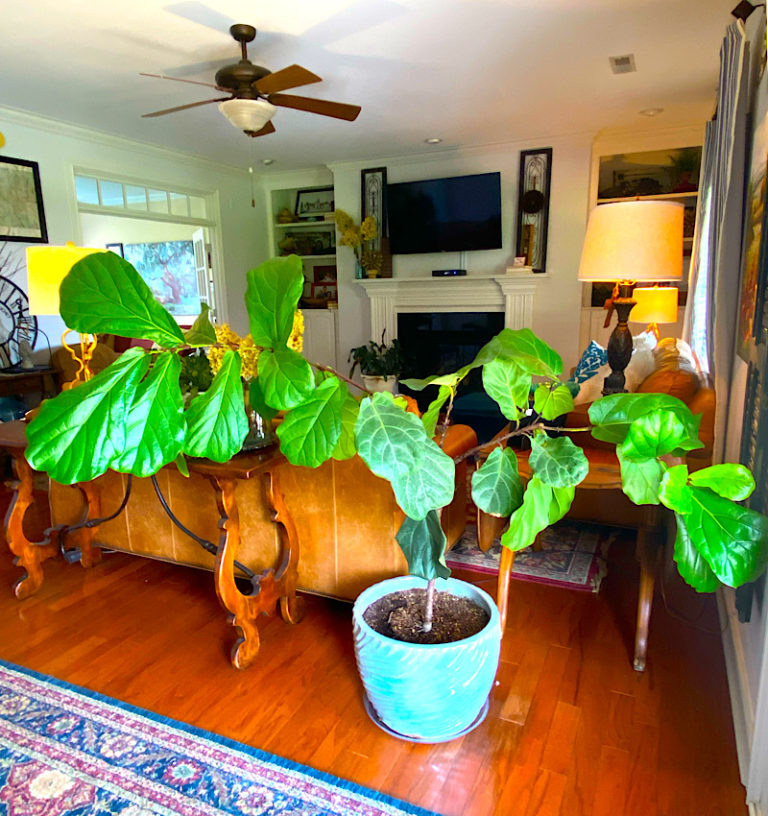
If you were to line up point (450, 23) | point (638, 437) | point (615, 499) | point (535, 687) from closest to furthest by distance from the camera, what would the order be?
point (638, 437), point (535, 687), point (615, 499), point (450, 23)

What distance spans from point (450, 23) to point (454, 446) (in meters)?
2.09

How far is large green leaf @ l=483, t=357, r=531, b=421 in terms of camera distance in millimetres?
1168

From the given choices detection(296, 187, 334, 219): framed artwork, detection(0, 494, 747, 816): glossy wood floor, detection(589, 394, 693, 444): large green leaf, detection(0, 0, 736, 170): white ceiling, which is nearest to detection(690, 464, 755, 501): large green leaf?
detection(589, 394, 693, 444): large green leaf

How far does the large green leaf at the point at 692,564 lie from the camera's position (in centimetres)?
105

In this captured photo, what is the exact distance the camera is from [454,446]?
2.00 meters

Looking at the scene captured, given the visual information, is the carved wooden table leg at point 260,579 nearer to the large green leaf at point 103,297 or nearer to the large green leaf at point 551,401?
the large green leaf at point 103,297

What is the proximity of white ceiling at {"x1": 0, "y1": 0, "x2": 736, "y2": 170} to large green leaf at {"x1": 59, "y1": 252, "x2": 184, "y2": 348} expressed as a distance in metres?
2.21

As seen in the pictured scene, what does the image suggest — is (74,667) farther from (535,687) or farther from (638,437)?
(638,437)

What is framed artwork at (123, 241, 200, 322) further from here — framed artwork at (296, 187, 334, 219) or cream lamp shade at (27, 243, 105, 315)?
cream lamp shade at (27, 243, 105, 315)

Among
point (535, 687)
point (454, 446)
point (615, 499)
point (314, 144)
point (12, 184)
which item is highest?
point (314, 144)

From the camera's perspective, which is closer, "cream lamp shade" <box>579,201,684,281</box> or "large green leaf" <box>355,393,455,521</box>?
"large green leaf" <box>355,393,455,521</box>

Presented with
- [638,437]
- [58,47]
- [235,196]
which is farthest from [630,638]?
[235,196]

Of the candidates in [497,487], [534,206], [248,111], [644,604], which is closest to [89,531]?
[497,487]

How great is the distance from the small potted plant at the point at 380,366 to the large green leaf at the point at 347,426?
409cm
